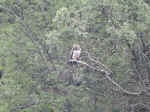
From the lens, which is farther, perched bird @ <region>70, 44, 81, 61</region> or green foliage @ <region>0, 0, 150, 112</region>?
perched bird @ <region>70, 44, 81, 61</region>

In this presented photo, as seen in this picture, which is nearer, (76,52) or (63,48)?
(76,52)

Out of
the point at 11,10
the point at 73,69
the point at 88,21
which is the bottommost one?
the point at 73,69

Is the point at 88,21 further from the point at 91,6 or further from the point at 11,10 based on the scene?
the point at 11,10

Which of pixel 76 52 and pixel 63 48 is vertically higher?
pixel 63 48

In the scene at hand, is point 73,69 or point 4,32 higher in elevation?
point 4,32

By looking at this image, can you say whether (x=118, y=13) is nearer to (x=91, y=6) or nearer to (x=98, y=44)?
(x=91, y=6)

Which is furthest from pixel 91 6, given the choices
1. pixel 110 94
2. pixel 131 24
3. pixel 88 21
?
pixel 110 94

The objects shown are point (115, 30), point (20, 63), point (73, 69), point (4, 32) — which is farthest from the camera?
point (4, 32)

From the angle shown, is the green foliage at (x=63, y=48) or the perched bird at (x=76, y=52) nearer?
the green foliage at (x=63, y=48)

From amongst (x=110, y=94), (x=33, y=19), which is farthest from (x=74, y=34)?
(x=33, y=19)

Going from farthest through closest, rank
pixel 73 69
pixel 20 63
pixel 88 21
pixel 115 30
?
1. pixel 20 63
2. pixel 73 69
3. pixel 88 21
4. pixel 115 30

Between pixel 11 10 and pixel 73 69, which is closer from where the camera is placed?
pixel 73 69
